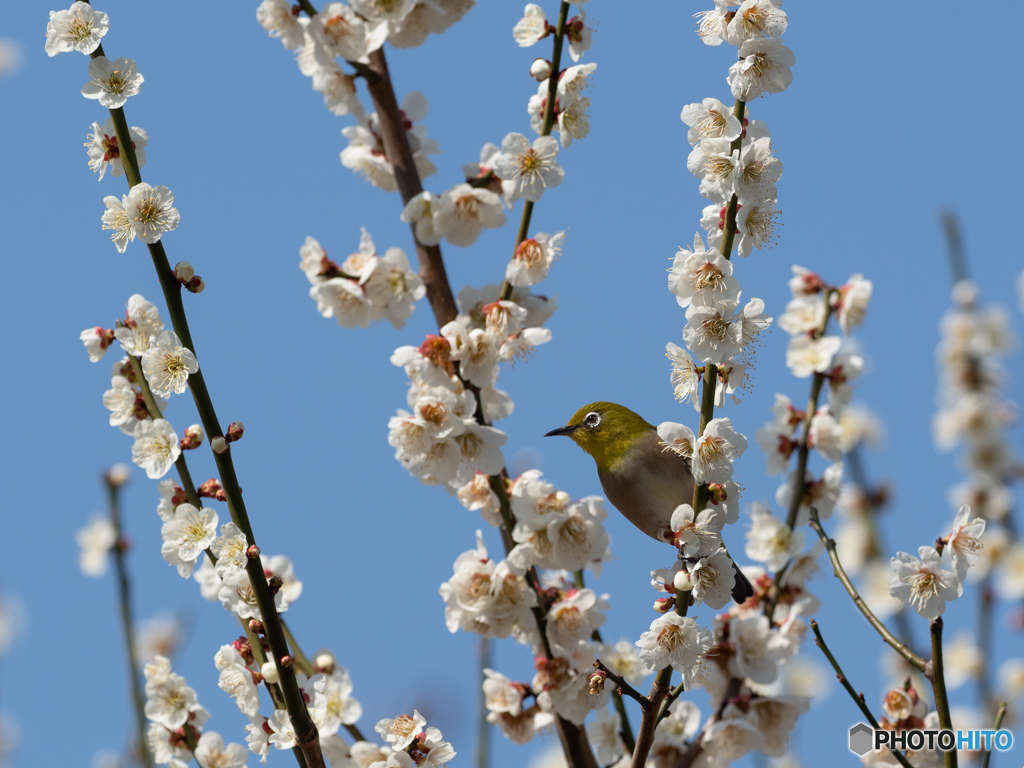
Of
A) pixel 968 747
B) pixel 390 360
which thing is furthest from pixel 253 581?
pixel 968 747

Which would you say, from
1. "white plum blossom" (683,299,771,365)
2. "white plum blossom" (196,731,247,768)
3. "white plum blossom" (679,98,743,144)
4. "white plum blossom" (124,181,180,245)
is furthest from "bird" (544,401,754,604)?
"white plum blossom" (124,181,180,245)

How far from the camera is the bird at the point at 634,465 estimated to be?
12.8 feet

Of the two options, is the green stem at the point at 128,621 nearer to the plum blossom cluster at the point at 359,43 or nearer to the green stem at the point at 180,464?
the green stem at the point at 180,464

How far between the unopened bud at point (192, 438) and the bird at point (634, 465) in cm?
197

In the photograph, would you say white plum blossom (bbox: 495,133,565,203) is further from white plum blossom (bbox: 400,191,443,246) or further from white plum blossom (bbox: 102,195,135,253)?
white plum blossom (bbox: 102,195,135,253)

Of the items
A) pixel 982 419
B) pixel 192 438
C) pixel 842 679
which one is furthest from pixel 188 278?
pixel 982 419

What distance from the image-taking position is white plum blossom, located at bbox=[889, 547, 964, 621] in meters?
2.67

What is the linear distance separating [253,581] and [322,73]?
1370mm

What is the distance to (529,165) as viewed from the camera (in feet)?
8.57

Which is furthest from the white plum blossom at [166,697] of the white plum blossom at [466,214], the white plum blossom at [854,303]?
the white plum blossom at [854,303]

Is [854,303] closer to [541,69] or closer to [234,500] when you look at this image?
[541,69]

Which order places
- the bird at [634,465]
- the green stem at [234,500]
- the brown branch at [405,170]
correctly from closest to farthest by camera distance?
the green stem at [234,500], the brown branch at [405,170], the bird at [634,465]

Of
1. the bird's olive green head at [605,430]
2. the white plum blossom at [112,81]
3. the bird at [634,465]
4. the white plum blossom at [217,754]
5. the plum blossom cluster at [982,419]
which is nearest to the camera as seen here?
the white plum blossom at [112,81]

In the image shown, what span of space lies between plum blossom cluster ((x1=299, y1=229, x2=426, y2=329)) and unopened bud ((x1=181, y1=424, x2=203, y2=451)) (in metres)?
0.44
